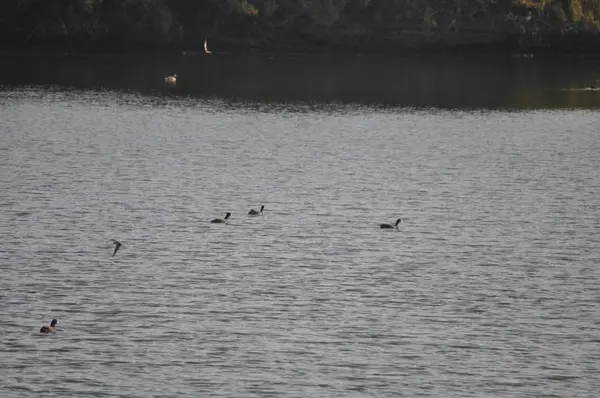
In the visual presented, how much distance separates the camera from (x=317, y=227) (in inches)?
2518

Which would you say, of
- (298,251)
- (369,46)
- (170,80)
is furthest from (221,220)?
(369,46)

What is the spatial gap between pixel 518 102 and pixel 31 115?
148 ft

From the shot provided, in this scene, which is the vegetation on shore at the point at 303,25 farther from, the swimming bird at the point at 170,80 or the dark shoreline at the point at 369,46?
the swimming bird at the point at 170,80

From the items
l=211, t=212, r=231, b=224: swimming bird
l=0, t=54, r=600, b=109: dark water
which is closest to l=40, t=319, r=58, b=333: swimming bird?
l=211, t=212, r=231, b=224: swimming bird

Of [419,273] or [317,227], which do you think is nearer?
[419,273]

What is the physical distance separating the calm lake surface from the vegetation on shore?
53.9m

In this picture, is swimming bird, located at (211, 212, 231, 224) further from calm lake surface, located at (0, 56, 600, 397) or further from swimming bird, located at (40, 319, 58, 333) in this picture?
swimming bird, located at (40, 319, 58, 333)

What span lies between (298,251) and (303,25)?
387 ft

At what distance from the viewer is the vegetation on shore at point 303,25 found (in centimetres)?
17188

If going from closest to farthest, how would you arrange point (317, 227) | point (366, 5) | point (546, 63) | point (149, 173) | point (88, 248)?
point (88, 248)
point (317, 227)
point (149, 173)
point (546, 63)
point (366, 5)

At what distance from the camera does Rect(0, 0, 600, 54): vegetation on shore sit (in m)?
172

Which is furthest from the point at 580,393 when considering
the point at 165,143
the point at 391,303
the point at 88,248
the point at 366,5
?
the point at 366,5

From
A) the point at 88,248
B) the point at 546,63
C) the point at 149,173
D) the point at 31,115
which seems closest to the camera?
the point at 88,248

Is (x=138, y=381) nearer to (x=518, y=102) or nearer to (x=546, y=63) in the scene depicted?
(x=518, y=102)
